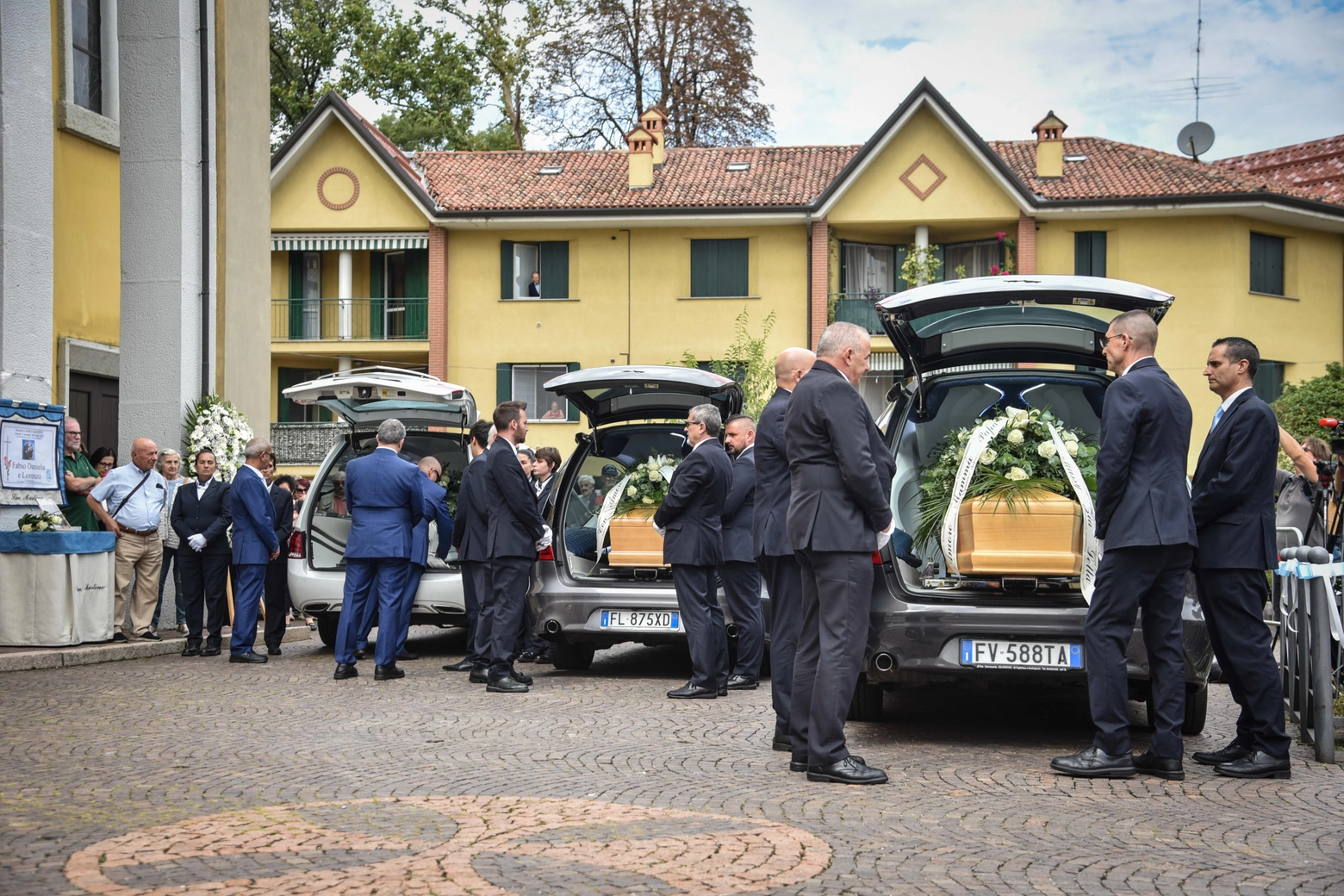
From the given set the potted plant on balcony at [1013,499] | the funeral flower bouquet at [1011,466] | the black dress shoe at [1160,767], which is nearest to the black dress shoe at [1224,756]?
the black dress shoe at [1160,767]

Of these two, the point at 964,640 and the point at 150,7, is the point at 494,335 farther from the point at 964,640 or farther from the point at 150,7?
the point at 964,640

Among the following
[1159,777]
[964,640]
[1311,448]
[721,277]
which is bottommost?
[1159,777]

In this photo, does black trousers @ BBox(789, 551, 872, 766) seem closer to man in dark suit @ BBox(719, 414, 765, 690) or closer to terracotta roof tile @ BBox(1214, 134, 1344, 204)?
man in dark suit @ BBox(719, 414, 765, 690)

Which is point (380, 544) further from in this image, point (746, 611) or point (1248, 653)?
point (1248, 653)

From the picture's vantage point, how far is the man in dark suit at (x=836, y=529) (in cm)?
626

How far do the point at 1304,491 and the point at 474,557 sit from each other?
640cm

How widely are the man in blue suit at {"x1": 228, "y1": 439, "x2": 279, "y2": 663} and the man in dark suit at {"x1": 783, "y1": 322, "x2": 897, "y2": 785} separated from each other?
6.30 metres

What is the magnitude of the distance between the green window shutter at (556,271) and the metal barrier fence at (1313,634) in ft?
96.7

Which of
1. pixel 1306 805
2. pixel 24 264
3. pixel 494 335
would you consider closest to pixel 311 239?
pixel 494 335

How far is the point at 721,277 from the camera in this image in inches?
1398

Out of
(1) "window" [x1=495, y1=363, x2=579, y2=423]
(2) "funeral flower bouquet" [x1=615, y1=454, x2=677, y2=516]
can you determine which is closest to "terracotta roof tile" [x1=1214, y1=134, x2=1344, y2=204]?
(1) "window" [x1=495, y1=363, x2=579, y2=423]

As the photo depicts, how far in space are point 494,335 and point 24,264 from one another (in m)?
23.8

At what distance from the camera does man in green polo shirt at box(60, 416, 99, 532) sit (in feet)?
41.2

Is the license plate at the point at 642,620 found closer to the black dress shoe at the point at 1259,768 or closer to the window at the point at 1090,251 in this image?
the black dress shoe at the point at 1259,768
